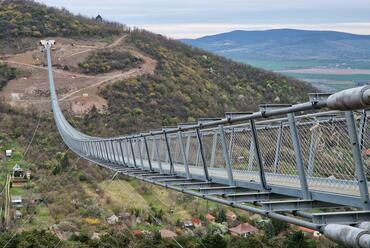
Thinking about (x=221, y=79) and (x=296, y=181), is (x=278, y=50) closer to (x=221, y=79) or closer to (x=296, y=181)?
(x=221, y=79)

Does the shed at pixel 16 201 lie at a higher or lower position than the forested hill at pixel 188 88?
lower

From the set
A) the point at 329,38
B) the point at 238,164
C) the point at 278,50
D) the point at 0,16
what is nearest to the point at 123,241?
the point at 238,164

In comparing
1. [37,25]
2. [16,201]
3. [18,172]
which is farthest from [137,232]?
[37,25]

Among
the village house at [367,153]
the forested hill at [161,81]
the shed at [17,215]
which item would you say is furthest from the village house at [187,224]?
the village house at [367,153]

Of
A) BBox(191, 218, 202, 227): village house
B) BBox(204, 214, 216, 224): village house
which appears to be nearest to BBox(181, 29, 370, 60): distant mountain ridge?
BBox(204, 214, 216, 224): village house

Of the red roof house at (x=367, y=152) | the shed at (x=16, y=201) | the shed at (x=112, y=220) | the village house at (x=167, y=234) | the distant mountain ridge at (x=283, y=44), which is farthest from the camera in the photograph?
the distant mountain ridge at (x=283, y=44)

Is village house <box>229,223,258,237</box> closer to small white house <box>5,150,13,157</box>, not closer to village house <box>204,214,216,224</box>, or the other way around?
village house <box>204,214,216,224</box>

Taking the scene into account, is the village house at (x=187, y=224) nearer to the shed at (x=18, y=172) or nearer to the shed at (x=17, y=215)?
the shed at (x=17, y=215)
